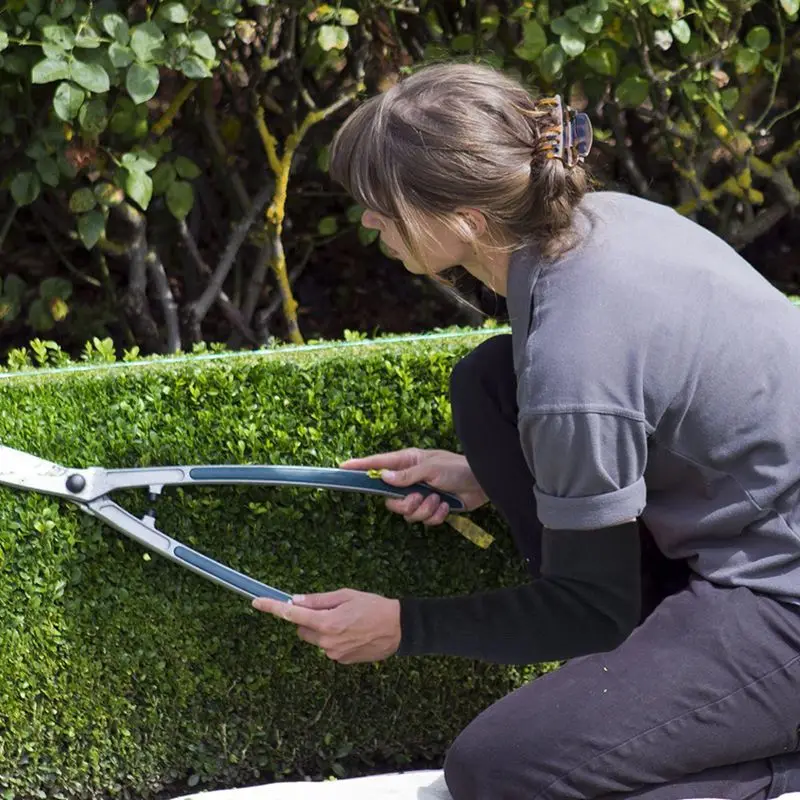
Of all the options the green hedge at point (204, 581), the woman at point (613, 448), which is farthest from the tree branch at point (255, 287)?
the woman at point (613, 448)

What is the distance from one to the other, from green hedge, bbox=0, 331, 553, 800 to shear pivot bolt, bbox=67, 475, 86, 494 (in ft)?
0.20

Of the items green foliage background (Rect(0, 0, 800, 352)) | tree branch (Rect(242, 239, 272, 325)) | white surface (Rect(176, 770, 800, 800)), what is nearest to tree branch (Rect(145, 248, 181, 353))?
green foliage background (Rect(0, 0, 800, 352))

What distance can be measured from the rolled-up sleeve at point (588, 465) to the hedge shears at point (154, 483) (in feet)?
1.97

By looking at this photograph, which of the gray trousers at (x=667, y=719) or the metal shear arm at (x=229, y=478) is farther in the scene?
the metal shear arm at (x=229, y=478)

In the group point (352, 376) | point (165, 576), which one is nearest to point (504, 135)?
point (352, 376)

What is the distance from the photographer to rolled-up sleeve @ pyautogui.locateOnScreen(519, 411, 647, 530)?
1.71 meters

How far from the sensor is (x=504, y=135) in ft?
5.98

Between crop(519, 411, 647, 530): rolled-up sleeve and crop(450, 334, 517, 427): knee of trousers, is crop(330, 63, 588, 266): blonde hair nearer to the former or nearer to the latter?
crop(519, 411, 647, 530): rolled-up sleeve

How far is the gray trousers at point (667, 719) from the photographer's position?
1831 mm

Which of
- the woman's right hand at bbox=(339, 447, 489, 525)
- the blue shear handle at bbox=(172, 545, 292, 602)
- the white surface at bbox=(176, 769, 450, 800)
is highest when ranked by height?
the woman's right hand at bbox=(339, 447, 489, 525)

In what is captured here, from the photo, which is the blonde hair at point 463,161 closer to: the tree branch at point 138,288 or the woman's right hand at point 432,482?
the woman's right hand at point 432,482

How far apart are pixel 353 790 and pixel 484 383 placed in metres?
0.80

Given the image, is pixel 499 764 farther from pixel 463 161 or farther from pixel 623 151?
pixel 623 151

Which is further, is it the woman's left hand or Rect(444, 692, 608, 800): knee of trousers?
the woman's left hand
